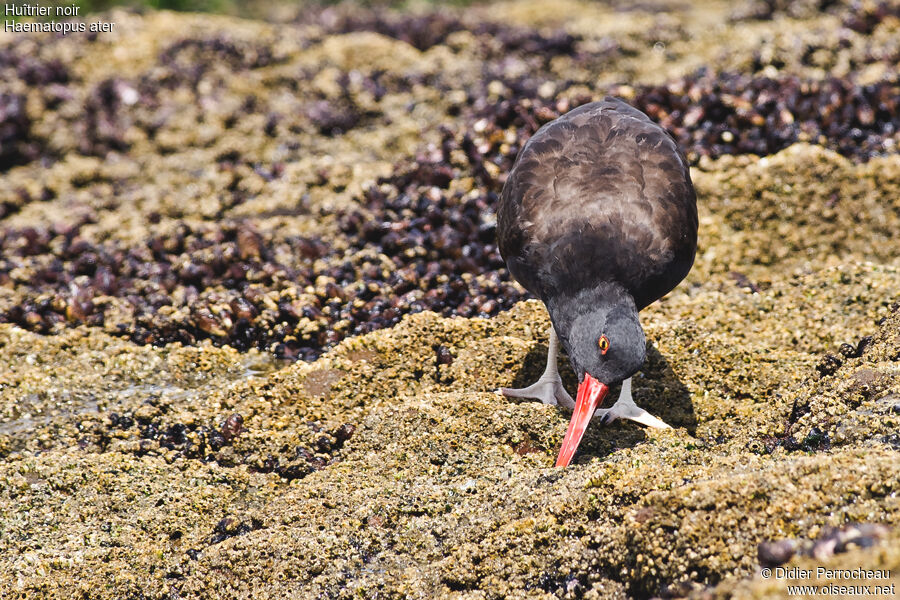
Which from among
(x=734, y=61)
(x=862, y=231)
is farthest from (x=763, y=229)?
(x=734, y=61)

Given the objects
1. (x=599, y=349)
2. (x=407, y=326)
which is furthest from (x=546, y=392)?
(x=407, y=326)

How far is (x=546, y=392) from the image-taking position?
4.72m

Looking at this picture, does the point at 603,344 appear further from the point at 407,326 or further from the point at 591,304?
the point at 407,326

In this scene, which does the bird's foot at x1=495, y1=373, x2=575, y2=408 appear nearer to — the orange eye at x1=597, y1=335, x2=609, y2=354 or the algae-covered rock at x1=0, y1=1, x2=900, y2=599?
the algae-covered rock at x1=0, y1=1, x2=900, y2=599

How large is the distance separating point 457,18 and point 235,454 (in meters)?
8.54

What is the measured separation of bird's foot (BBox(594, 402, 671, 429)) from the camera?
14.4ft

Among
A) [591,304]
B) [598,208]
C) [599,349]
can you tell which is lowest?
[599,349]

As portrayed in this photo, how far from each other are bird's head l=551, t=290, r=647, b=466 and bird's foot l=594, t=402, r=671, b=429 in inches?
11.4

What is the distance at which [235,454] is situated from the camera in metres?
4.44

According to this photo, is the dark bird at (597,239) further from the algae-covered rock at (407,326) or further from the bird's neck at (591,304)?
the algae-covered rock at (407,326)

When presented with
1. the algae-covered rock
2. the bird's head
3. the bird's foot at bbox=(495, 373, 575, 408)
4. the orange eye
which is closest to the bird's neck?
the bird's head

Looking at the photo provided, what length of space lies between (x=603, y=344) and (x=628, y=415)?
0.57 metres

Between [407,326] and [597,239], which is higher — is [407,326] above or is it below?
below

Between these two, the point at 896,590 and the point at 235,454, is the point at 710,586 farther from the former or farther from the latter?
the point at 235,454
